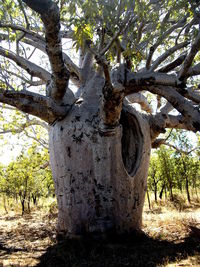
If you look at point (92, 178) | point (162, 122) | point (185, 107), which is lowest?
point (92, 178)

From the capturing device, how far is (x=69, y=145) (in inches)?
166

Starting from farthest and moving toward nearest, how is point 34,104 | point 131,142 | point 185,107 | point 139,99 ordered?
point 139,99, point 131,142, point 34,104, point 185,107

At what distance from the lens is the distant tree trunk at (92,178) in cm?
399

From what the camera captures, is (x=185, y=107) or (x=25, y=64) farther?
(x=25, y=64)

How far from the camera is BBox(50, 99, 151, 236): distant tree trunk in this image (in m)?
Answer: 3.99

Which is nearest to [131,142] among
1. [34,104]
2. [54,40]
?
[34,104]

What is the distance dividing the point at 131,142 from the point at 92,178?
112 cm

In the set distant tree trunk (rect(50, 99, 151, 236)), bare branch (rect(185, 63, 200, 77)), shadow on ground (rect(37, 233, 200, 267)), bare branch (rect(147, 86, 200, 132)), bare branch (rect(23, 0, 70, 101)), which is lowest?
shadow on ground (rect(37, 233, 200, 267))

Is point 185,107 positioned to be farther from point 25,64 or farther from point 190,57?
point 25,64

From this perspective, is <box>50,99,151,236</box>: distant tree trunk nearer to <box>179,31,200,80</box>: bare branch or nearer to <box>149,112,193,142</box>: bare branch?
<box>149,112,193,142</box>: bare branch

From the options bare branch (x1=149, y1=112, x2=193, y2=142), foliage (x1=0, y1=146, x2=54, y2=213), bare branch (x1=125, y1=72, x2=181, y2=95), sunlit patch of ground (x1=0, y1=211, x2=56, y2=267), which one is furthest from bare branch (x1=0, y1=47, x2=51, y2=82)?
foliage (x1=0, y1=146, x2=54, y2=213)

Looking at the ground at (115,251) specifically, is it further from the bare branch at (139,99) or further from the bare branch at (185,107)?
the bare branch at (139,99)

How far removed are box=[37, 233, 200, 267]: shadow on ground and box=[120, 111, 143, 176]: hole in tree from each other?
1.25 meters

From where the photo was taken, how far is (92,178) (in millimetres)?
4070
